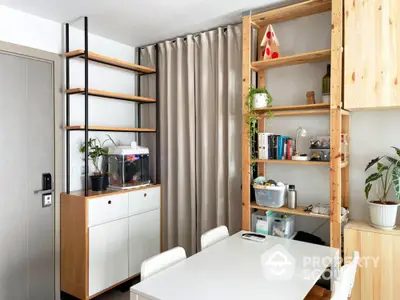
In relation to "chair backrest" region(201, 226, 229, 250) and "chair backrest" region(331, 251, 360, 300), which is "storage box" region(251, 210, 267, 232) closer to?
"chair backrest" region(201, 226, 229, 250)

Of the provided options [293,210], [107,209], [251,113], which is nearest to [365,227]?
[293,210]

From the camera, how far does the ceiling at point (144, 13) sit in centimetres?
249

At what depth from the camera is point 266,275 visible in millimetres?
1644

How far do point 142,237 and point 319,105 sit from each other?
2070mm

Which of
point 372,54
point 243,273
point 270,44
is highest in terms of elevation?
point 270,44

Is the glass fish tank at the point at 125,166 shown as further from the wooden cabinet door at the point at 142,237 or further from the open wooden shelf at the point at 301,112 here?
the open wooden shelf at the point at 301,112

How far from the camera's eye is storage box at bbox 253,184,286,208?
2.51 metres

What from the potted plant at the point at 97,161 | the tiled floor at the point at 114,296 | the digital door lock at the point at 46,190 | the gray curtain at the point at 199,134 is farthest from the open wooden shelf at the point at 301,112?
the tiled floor at the point at 114,296

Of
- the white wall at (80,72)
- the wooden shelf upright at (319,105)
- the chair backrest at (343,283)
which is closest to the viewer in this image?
the chair backrest at (343,283)

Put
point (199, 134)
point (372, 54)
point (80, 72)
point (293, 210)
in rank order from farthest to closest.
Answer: point (199, 134), point (80, 72), point (293, 210), point (372, 54)

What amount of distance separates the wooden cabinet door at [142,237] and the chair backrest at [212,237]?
111 centimetres

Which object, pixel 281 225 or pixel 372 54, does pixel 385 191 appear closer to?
pixel 281 225

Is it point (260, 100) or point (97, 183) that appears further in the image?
point (97, 183)

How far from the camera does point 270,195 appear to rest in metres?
2.54
